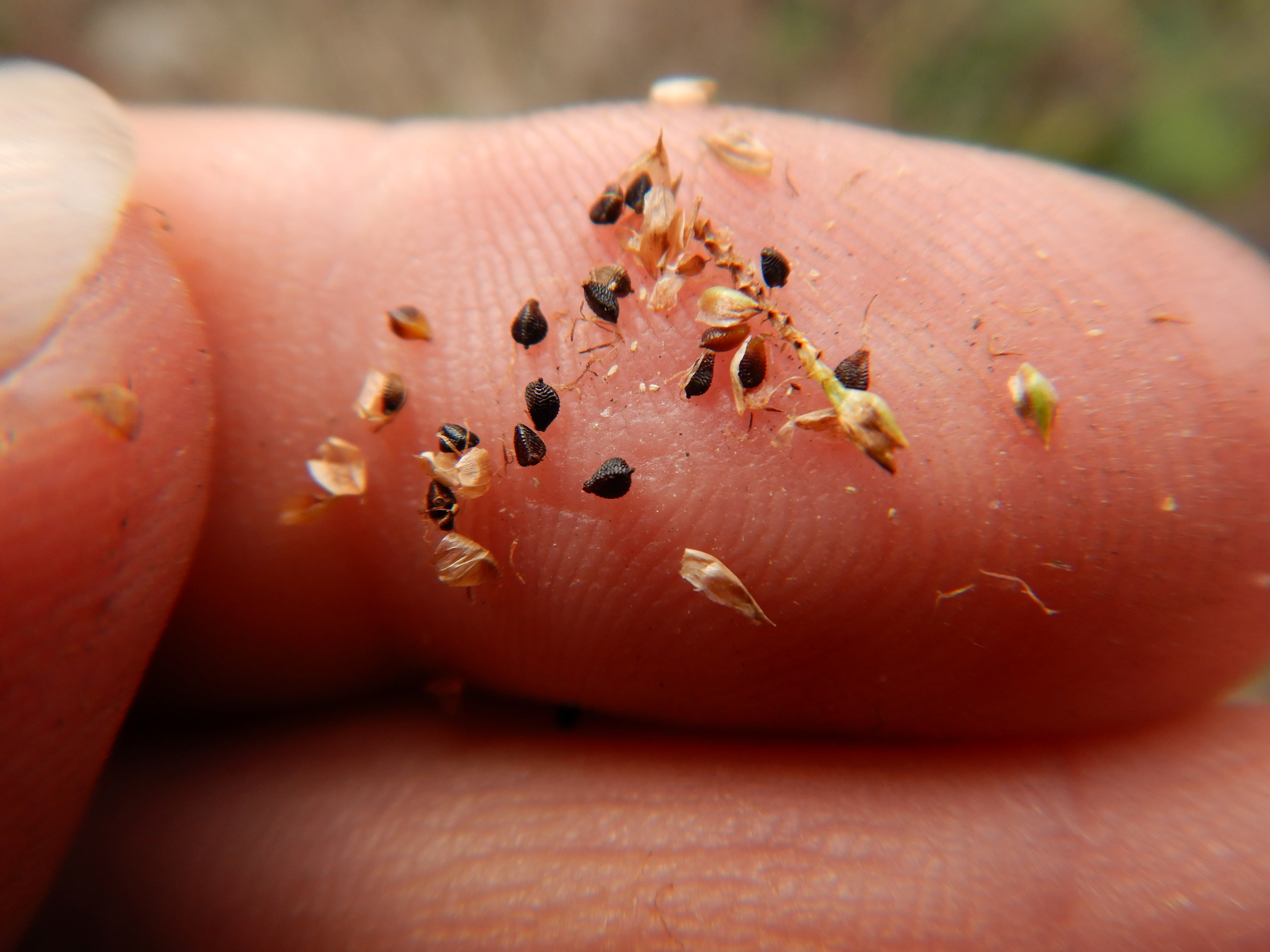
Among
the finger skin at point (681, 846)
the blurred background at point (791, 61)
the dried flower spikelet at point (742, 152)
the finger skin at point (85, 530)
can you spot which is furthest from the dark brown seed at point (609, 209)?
the blurred background at point (791, 61)

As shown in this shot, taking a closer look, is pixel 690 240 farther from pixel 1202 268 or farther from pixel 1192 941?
pixel 1192 941

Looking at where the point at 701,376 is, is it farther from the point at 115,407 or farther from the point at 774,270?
the point at 115,407

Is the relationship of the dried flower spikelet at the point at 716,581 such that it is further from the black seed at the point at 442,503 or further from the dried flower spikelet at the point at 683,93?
the dried flower spikelet at the point at 683,93

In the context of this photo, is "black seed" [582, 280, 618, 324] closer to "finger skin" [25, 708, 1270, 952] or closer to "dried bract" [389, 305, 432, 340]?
"dried bract" [389, 305, 432, 340]

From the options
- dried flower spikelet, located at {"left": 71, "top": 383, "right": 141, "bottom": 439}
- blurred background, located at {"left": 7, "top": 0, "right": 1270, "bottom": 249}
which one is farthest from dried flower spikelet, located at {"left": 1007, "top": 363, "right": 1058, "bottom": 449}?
blurred background, located at {"left": 7, "top": 0, "right": 1270, "bottom": 249}

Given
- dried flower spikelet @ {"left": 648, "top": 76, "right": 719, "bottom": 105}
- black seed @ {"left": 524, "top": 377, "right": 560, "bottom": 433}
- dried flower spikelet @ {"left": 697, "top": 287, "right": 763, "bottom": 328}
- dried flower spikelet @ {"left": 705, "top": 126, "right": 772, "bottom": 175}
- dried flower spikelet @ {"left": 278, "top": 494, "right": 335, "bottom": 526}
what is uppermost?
dried flower spikelet @ {"left": 648, "top": 76, "right": 719, "bottom": 105}

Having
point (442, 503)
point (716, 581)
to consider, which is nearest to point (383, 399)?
point (442, 503)

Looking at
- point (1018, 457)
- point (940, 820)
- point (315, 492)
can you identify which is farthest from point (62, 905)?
point (1018, 457)
